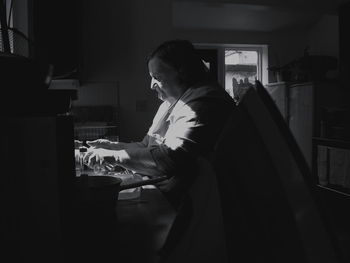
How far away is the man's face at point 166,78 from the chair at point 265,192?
1.11 m

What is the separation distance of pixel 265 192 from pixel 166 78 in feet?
3.97

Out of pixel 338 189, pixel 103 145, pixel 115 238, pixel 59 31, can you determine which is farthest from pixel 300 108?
pixel 115 238

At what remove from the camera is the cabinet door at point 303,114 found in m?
3.69

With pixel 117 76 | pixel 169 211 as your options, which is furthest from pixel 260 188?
pixel 117 76

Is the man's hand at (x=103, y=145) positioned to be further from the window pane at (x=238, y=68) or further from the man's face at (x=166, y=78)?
the window pane at (x=238, y=68)

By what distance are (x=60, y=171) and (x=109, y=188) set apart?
18cm

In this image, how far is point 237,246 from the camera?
0.62m

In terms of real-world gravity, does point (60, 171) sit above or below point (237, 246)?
above

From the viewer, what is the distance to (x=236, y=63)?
15.0ft

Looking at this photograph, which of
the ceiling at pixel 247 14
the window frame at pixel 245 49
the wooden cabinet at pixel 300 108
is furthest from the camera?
the window frame at pixel 245 49

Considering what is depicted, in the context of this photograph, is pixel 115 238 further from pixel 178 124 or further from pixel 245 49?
pixel 245 49

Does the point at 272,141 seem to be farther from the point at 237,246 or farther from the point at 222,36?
the point at 222,36

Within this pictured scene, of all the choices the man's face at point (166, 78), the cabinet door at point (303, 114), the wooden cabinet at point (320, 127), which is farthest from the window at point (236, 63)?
the man's face at point (166, 78)

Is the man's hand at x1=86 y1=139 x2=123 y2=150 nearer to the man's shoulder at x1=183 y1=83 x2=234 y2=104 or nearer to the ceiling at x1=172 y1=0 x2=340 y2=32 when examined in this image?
the man's shoulder at x1=183 y1=83 x2=234 y2=104
